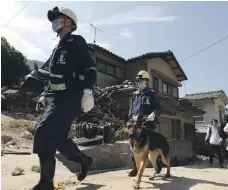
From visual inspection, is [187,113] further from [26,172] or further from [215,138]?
[26,172]

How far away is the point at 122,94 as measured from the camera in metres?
15.6

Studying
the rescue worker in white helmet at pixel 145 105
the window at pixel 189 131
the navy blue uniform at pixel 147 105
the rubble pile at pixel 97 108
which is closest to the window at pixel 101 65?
the rubble pile at pixel 97 108

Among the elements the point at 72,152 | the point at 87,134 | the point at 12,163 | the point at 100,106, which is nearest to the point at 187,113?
the point at 100,106

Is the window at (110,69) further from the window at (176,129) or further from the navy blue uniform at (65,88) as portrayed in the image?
the navy blue uniform at (65,88)

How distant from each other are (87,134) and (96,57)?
9534 millimetres

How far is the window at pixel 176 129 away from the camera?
62.9 ft

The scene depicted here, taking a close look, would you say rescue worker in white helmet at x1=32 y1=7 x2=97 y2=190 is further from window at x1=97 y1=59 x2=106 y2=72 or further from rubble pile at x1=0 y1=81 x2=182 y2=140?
window at x1=97 y1=59 x2=106 y2=72

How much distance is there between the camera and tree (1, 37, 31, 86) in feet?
78.5

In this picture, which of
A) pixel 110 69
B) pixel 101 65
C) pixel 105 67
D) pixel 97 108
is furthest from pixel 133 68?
pixel 97 108

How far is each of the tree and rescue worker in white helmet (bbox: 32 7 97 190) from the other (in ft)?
70.1

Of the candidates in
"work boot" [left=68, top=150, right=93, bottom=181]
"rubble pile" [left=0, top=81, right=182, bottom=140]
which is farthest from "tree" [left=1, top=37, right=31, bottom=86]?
"work boot" [left=68, top=150, right=93, bottom=181]

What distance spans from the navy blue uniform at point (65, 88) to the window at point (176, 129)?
1600 centimetres

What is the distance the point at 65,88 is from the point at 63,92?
58mm

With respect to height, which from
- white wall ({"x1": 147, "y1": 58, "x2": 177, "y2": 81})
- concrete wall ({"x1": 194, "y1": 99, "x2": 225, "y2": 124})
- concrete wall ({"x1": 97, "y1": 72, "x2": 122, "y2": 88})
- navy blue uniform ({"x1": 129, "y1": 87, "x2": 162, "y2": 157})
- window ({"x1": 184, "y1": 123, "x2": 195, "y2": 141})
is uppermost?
white wall ({"x1": 147, "y1": 58, "x2": 177, "y2": 81})
